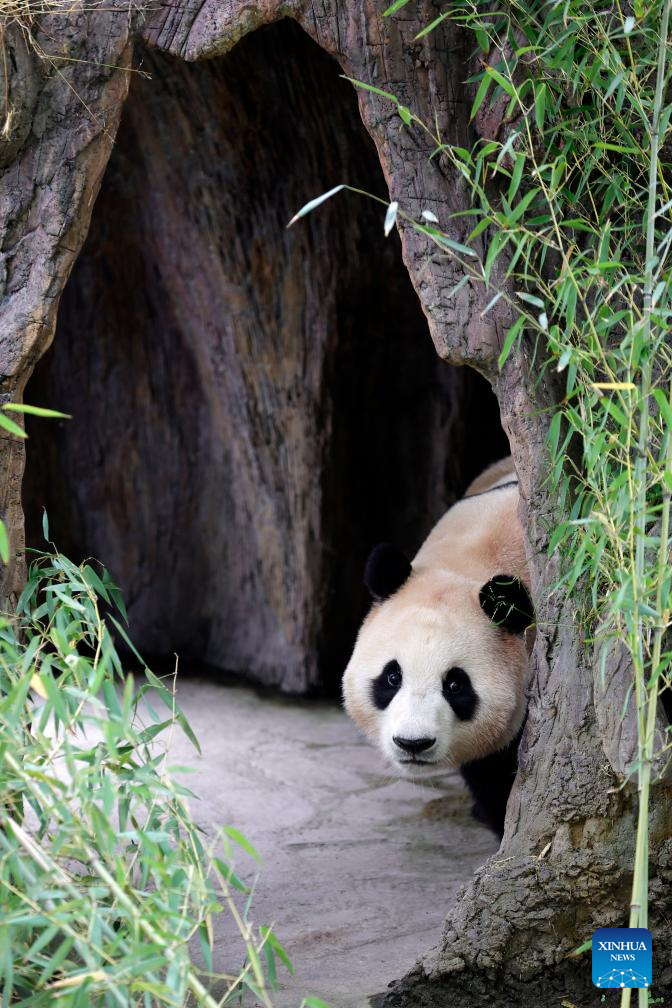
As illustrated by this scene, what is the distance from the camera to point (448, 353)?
8.46 ft

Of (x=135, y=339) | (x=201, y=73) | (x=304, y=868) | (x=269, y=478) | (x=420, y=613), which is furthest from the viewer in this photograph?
(x=135, y=339)

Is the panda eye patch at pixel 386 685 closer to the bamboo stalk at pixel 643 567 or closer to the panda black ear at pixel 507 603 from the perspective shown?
the panda black ear at pixel 507 603

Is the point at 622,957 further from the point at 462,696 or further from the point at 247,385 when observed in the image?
the point at 247,385

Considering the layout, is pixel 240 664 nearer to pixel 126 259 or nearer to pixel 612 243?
pixel 126 259

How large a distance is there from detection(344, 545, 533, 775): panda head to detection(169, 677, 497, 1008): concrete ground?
17.7 inches

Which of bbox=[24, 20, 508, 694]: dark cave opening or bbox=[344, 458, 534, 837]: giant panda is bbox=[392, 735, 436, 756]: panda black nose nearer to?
bbox=[344, 458, 534, 837]: giant panda

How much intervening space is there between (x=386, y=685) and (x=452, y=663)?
0.74ft

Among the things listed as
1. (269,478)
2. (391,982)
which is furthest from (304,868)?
(269,478)

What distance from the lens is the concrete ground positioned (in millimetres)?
2859

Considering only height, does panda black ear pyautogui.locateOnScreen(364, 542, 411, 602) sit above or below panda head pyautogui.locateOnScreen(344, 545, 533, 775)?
above

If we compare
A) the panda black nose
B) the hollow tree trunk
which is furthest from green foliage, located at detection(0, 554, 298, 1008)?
the panda black nose

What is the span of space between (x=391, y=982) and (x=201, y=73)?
3160 millimetres

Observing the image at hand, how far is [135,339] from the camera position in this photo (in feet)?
17.6

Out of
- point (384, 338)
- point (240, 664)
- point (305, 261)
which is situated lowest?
point (240, 664)
